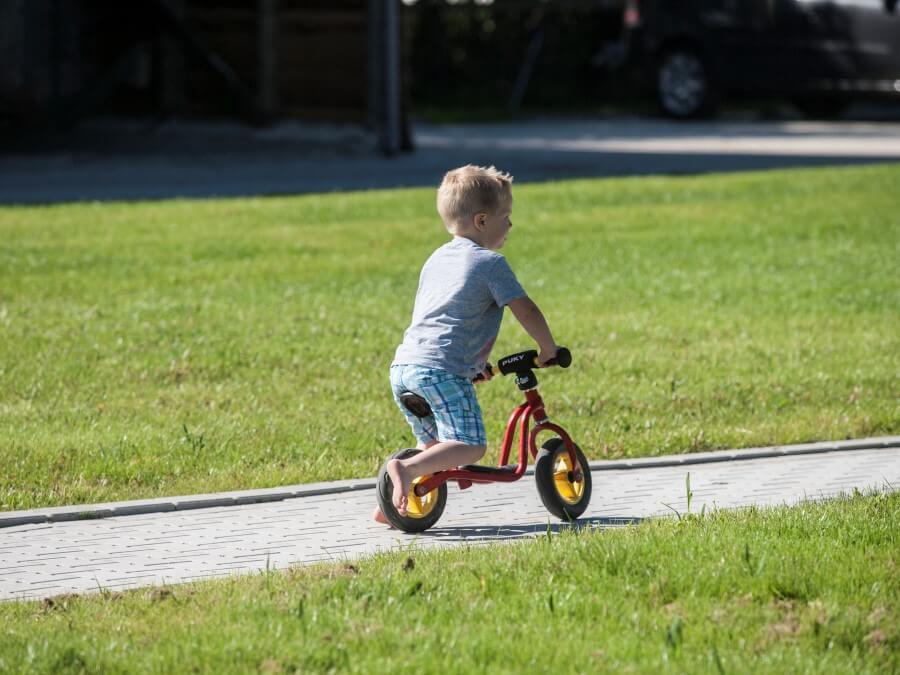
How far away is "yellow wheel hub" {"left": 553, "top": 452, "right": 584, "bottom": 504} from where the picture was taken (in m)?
5.66

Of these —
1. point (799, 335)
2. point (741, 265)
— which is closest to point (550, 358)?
point (799, 335)

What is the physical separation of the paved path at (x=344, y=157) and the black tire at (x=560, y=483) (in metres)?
10.2

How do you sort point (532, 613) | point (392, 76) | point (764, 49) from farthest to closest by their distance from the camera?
1. point (764, 49)
2. point (392, 76)
3. point (532, 613)

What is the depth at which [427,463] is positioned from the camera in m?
5.40

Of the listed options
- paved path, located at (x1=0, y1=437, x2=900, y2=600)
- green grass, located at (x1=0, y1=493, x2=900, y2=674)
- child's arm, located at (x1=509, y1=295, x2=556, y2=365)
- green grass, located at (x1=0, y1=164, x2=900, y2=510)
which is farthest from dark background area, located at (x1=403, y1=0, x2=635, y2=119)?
green grass, located at (x1=0, y1=493, x2=900, y2=674)

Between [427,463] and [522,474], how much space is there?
0.42 m

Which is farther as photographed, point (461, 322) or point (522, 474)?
point (522, 474)

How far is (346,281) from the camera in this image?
1095cm

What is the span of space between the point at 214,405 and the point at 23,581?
267 centimetres

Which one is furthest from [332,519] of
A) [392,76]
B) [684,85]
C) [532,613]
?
[684,85]

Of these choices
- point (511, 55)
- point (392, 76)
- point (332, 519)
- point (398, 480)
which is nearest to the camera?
point (398, 480)

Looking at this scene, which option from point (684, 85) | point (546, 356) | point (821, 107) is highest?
point (546, 356)

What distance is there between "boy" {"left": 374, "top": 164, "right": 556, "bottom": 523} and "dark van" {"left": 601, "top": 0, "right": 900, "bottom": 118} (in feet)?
58.5

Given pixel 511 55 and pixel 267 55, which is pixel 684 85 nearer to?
pixel 511 55
